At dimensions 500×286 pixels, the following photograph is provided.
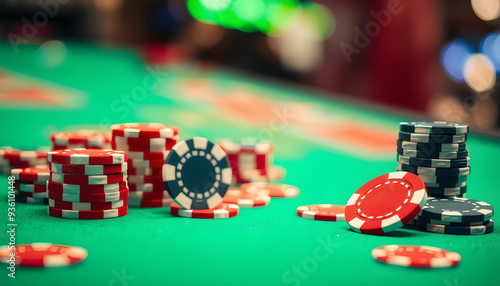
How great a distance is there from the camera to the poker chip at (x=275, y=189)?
322 cm

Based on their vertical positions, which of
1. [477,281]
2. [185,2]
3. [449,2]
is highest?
[185,2]

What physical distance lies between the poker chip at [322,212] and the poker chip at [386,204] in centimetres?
10

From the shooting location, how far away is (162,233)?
2.38 m

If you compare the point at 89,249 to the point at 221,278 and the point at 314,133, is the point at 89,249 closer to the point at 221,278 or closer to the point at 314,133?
the point at 221,278

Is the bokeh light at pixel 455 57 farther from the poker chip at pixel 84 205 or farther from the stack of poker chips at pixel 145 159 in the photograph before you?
the poker chip at pixel 84 205

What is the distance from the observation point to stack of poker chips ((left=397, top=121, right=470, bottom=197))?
269 centimetres

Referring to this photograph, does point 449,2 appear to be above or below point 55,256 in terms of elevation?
above

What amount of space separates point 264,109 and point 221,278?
5.77 meters

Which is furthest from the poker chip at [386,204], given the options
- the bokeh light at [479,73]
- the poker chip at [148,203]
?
the bokeh light at [479,73]

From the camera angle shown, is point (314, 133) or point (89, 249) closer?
point (89, 249)

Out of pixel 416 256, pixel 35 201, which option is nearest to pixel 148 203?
pixel 35 201

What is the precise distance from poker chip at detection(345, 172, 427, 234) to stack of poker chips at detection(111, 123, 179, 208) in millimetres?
878

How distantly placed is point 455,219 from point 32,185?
1.87 meters

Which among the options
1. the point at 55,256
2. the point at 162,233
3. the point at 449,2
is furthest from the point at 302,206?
the point at 449,2
